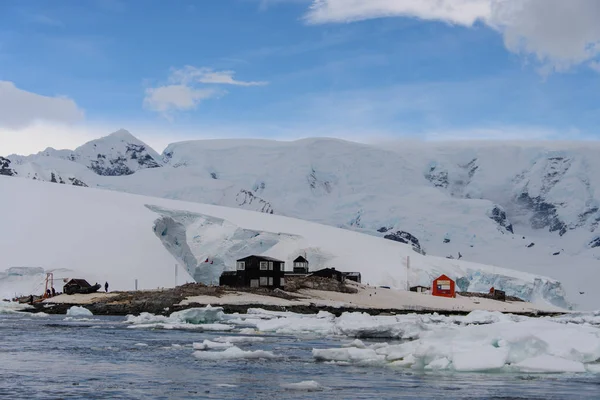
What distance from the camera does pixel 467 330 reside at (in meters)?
21.0

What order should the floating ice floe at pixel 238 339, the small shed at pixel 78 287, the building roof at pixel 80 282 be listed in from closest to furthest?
the floating ice floe at pixel 238 339
the small shed at pixel 78 287
the building roof at pixel 80 282

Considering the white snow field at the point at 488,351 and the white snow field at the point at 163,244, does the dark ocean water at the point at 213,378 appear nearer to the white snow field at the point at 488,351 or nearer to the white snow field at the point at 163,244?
the white snow field at the point at 488,351

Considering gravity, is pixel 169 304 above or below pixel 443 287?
below

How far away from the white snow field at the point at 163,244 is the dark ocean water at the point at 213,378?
36048 mm

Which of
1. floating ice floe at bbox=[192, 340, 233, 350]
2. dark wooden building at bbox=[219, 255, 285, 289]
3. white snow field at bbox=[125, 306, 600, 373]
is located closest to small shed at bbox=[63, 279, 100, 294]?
dark wooden building at bbox=[219, 255, 285, 289]

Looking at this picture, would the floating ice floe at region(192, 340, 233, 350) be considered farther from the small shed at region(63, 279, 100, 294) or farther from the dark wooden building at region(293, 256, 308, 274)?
the dark wooden building at region(293, 256, 308, 274)

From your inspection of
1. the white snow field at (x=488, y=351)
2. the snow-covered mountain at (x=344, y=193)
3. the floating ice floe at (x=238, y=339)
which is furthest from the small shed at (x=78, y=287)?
the snow-covered mountain at (x=344, y=193)

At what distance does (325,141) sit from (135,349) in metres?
176

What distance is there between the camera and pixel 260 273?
205 feet

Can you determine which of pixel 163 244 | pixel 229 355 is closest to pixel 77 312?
pixel 163 244

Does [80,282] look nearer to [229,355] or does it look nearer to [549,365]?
[229,355]

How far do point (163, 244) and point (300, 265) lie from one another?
15212 millimetres

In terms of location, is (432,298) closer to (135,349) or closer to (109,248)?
(109,248)

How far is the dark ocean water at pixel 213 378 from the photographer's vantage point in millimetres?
15914
